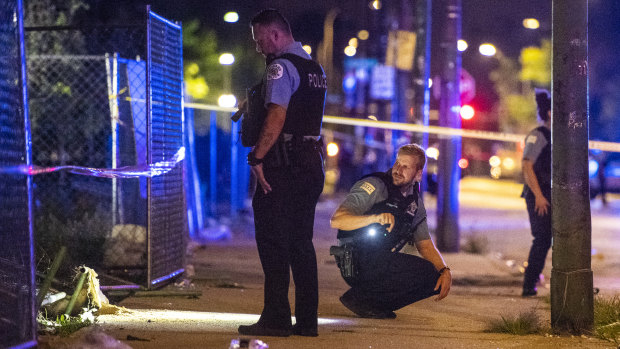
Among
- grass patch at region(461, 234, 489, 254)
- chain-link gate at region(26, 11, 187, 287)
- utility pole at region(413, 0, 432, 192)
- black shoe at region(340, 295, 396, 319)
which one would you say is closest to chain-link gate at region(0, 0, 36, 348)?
chain-link gate at region(26, 11, 187, 287)

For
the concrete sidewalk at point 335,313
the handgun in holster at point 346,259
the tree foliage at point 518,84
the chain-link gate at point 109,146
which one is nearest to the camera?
the concrete sidewalk at point 335,313

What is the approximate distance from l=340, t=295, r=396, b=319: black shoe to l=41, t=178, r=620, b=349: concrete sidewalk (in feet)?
0.21

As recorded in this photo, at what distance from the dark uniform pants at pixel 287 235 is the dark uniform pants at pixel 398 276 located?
54 cm

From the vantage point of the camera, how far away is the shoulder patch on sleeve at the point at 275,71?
4916mm

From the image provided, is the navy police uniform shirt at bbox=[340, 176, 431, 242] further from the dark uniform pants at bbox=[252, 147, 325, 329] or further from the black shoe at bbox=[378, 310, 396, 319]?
the black shoe at bbox=[378, 310, 396, 319]

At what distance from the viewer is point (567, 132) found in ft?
18.0

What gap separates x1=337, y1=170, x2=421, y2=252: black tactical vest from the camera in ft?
18.2

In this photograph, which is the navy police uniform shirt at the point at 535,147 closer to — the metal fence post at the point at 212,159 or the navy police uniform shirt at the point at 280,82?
the navy police uniform shirt at the point at 280,82

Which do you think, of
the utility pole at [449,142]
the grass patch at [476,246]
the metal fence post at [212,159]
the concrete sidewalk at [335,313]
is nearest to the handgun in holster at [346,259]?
the concrete sidewalk at [335,313]

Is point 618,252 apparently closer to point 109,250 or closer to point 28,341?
point 109,250

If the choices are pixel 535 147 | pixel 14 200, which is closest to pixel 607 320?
pixel 535 147

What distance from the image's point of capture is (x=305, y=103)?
5082 millimetres

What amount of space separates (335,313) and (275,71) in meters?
2.28

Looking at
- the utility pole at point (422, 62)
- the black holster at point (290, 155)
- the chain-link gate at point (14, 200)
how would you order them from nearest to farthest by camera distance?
1. the chain-link gate at point (14, 200)
2. the black holster at point (290, 155)
3. the utility pole at point (422, 62)
